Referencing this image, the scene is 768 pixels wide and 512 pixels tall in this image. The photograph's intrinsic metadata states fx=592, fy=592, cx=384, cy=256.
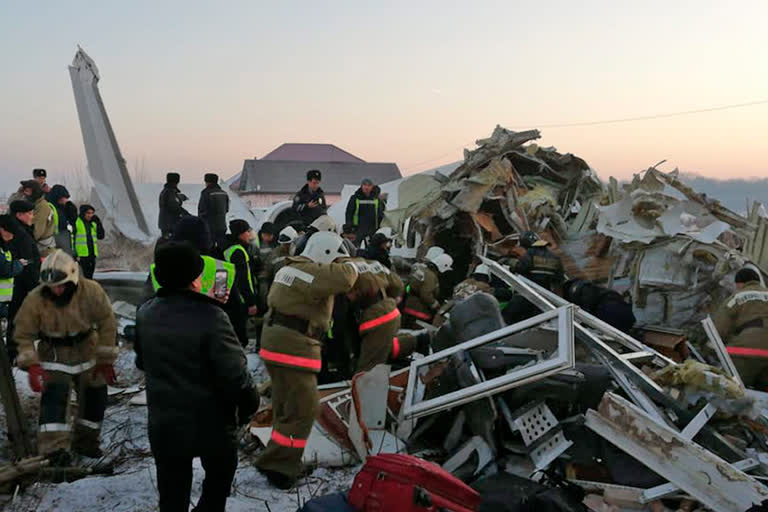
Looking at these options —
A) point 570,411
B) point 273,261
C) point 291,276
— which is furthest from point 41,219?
point 570,411

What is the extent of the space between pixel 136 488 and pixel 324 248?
6.28 feet

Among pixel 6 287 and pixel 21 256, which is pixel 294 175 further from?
pixel 6 287

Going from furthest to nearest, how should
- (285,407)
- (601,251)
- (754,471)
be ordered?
(601,251) → (285,407) → (754,471)

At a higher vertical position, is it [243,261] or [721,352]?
[243,261]

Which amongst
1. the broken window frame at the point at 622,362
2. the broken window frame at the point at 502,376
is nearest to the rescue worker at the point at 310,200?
the broken window frame at the point at 622,362

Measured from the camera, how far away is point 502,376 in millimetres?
3871

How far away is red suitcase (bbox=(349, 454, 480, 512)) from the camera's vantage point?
2738 mm

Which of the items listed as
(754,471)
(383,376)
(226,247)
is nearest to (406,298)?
(226,247)

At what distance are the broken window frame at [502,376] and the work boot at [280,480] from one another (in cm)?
90

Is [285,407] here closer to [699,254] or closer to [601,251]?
[699,254]

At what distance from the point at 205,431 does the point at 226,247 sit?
4194 millimetres

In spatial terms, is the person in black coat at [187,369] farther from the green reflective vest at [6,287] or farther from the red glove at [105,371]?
the green reflective vest at [6,287]

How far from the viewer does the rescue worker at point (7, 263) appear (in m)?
5.67

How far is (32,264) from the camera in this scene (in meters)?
6.14
